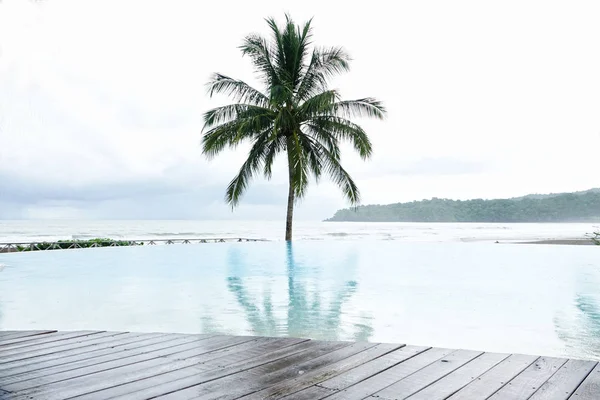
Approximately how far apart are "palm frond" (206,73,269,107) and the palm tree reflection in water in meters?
7.05

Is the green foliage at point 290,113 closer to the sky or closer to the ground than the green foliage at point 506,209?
closer to the sky

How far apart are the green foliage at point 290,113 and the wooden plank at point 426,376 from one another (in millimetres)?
10908

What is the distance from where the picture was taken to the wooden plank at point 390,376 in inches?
76.6

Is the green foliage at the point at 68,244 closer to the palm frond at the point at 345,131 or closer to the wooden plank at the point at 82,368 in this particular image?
the palm frond at the point at 345,131

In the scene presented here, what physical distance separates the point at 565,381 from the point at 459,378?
1.49 ft

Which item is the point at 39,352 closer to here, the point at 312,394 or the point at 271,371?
the point at 271,371

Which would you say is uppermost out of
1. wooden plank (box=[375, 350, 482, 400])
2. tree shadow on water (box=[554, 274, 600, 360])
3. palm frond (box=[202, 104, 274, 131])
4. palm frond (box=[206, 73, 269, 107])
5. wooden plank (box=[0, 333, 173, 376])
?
palm frond (box=[206, 73, 269, 107])

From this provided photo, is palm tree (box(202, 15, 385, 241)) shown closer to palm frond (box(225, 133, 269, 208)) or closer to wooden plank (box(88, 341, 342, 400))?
palm frond (box(225, 133, 269, 208))

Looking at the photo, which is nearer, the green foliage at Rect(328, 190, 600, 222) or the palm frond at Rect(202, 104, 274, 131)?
the palm frond at Rect(202, 104, 274, 131)

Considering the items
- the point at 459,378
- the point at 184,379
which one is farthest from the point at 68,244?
the point at 459,378

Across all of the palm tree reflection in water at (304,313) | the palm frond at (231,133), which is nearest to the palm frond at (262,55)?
the palm frond at (231,133)

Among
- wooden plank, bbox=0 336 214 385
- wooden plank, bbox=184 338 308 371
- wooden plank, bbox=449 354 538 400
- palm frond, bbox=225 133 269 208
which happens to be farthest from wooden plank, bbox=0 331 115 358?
palm frond, bbox=225 133 269 208

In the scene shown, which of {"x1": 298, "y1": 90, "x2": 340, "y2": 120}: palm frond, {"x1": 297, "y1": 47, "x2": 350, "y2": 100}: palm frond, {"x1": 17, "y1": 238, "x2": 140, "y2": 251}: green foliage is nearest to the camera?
{"x1": 17, "y1": 238, "x2": 140, "y2": 251}: green foliage

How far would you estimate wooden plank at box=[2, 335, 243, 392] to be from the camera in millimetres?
2057
